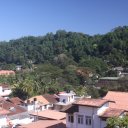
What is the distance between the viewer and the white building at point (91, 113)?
955 inches

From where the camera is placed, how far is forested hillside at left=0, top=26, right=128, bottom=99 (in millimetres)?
60656

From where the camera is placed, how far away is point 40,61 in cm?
11900

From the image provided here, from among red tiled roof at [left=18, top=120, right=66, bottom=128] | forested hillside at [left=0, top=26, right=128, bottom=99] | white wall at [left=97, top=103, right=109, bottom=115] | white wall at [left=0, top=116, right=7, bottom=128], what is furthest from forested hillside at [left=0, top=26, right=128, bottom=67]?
white wall at [left=97, top=103, right=109, bottom=115]

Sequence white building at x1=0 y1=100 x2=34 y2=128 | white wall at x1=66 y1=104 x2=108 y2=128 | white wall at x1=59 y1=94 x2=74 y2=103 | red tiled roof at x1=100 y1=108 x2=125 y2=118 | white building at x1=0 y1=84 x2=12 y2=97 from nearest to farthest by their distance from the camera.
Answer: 1. red tiled roof at x1=100 y1=108 x2=125 y2=118
2. white wall at x1=66 y1=104 x2=108 y2=128
3. white building at x1=0 y1=100 x2=34 y2=128
4. white wall at x1=59 y1=94 x2=74 y2=103
5. white building at x1=0 y1=84 x2=12 y2=97

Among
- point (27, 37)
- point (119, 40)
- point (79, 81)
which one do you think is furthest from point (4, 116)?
point (27, 37)

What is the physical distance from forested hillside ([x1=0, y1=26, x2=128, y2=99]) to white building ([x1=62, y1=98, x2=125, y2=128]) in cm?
2579

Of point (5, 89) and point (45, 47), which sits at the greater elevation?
point (45, 47)

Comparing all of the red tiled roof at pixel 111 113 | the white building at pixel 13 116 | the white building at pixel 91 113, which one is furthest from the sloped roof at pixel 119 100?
the white building at pixel 13 116

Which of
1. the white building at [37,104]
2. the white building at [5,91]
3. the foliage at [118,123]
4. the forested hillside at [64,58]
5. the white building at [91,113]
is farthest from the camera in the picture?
the forested hillside at [64,58]

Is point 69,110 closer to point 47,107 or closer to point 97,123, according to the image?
point 97,123

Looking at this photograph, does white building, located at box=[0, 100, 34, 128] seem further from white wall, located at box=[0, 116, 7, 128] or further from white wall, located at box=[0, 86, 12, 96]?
white wall, located at box=[0, 86, 12, 96]

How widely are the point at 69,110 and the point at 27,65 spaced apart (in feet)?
289

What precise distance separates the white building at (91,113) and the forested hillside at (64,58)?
84.6ft

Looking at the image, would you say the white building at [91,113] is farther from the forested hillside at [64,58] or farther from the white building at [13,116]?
the forested hillside at [64,58]
